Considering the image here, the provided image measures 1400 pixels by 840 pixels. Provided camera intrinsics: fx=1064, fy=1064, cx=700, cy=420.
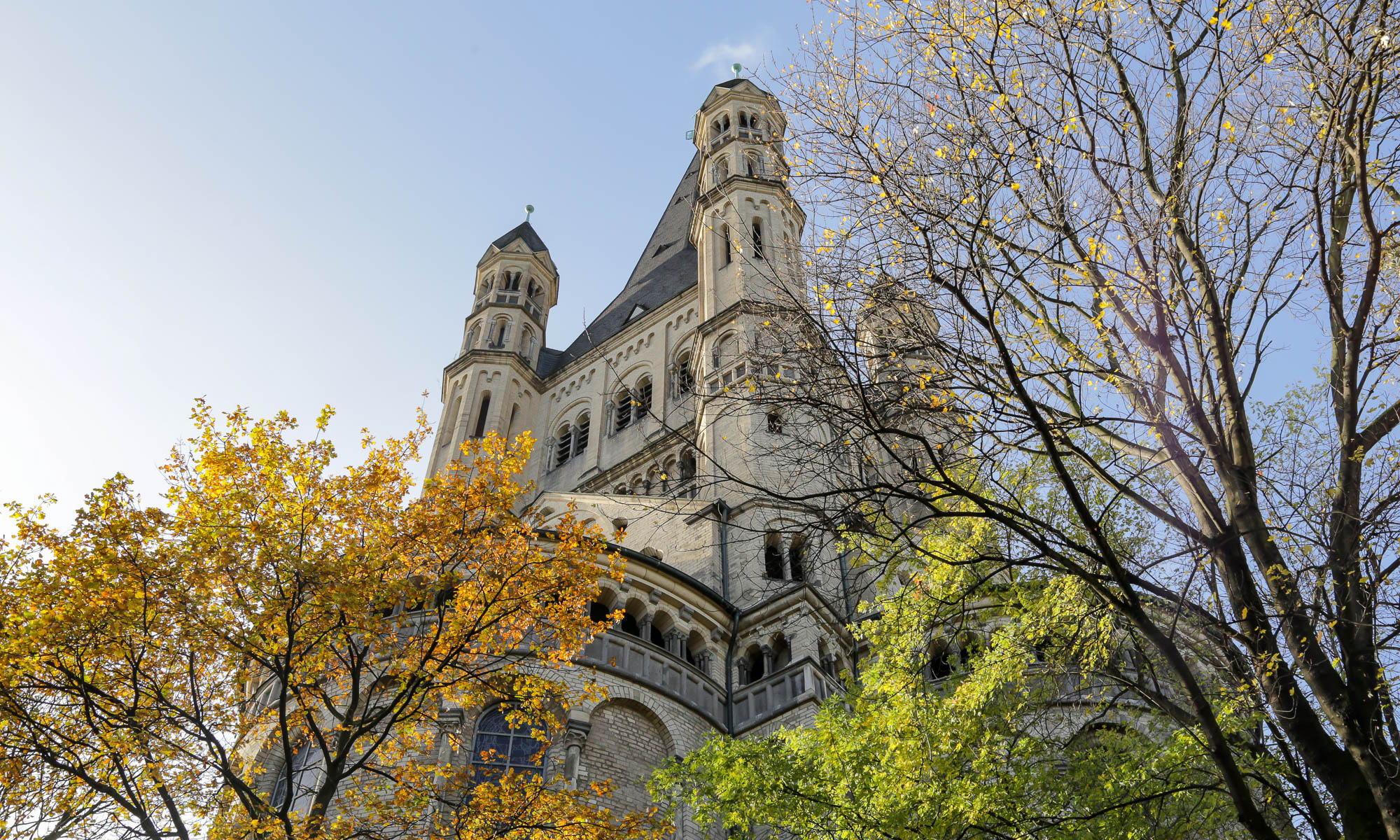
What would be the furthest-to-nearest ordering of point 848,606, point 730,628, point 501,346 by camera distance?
point 501,346 < point 848,606 < point 730,628

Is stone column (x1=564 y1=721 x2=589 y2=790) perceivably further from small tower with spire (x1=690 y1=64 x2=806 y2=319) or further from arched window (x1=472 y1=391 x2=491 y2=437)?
arched window (x1=472 y1=391 x2=491 y2=437)

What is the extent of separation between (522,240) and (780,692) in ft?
97.9

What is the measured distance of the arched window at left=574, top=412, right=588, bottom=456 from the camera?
35.8 meters

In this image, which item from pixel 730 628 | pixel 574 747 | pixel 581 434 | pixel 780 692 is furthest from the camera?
pixel 581 434

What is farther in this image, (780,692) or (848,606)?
(848,606)

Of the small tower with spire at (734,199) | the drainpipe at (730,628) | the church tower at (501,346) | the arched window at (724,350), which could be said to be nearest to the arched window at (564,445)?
the church tower at (501,346)

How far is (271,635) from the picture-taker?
35.6 ft

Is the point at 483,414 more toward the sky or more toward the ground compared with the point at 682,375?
more toward the sky

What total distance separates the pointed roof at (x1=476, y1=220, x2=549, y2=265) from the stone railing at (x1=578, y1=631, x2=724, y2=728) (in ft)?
92.6

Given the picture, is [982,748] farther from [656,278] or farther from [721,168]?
[656,278]

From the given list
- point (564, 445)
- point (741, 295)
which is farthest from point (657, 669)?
point (564, 445)

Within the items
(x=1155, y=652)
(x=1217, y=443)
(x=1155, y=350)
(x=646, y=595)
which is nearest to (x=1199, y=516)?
(x=1217, y=443)

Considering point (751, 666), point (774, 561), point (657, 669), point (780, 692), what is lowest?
point (780, 692)

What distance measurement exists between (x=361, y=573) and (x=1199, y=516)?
8364 mm
